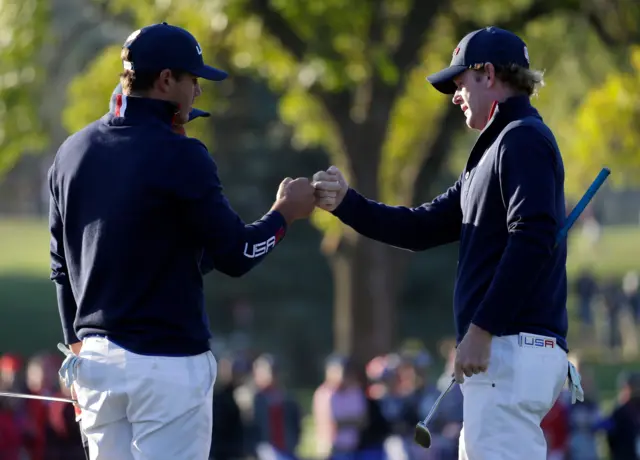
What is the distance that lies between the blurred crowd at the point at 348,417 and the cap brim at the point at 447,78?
24.4 feet

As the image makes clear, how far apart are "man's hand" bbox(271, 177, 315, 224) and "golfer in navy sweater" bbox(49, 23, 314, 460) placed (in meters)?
0.41

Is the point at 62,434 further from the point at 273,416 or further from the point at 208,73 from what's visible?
the point at 208,73

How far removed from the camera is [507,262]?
16.7 feet

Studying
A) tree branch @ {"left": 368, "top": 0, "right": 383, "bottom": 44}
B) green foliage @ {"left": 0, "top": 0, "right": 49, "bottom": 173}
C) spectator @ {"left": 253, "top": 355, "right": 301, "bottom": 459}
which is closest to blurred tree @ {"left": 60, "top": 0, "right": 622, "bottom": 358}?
tree branch @ {"left": 368, "top": 0, "right": 383, "bottom": 44}

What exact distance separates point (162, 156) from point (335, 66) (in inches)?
394

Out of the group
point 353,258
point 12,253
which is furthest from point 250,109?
point 12,253

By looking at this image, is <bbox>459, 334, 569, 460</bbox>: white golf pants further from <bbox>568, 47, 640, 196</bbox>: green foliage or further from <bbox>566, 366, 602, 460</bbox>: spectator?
<bbox>568, 47, 640, 196</bbox>: green foliage

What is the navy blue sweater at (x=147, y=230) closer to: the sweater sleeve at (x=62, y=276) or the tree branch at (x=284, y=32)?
the sweater sleeve at (x=62, y=276)

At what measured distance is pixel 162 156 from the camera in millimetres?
4898

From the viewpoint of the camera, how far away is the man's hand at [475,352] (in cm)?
511

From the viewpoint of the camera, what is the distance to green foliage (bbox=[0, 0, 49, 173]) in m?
16.9

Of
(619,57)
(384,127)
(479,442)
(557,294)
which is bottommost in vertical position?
(479,442)

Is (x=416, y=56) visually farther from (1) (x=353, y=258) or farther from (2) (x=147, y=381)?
(2) (x=147, y=381)

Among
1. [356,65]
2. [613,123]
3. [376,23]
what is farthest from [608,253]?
[356,65]
